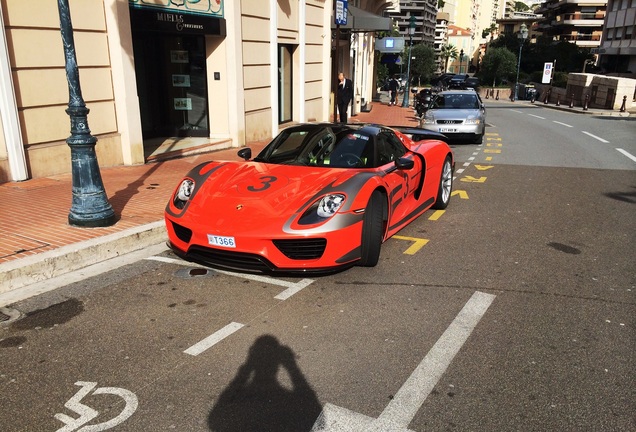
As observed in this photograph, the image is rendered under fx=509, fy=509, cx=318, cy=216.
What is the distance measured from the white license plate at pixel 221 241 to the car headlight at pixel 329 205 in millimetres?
830

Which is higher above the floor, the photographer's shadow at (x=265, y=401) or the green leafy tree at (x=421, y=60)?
the green leafy tree at (x=421, y=60)

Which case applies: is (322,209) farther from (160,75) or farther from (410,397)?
(160,75)

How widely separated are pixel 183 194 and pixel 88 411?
2.77 meters

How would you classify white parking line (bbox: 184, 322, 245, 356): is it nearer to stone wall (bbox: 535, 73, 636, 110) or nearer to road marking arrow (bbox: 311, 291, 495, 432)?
road marking arrow (bbox: 311, 291, 495, 432)

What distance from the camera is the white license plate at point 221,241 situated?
453cm

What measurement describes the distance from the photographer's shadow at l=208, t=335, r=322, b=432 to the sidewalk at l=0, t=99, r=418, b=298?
2575 millimetres

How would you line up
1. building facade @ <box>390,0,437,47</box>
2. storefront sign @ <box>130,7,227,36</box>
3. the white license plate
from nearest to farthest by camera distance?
the white license plate → storefront sign @ <box>130,7,227,36</box> → building facade @ <box>390,0,437,47</box>

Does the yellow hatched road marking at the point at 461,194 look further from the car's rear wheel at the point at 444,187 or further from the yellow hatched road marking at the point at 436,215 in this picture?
the yellow hatched road marking at the point at 436,215

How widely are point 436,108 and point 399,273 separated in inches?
485

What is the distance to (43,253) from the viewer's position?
517cm

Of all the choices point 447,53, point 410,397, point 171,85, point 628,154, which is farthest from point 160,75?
point 447,53

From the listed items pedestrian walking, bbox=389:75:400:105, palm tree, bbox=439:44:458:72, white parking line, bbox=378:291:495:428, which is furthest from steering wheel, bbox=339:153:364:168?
palm tree, bbox=439:44:458:72

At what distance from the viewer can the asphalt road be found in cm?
298

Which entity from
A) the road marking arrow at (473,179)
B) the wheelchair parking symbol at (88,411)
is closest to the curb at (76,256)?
the wheelchair parking symbol at (88,411)
